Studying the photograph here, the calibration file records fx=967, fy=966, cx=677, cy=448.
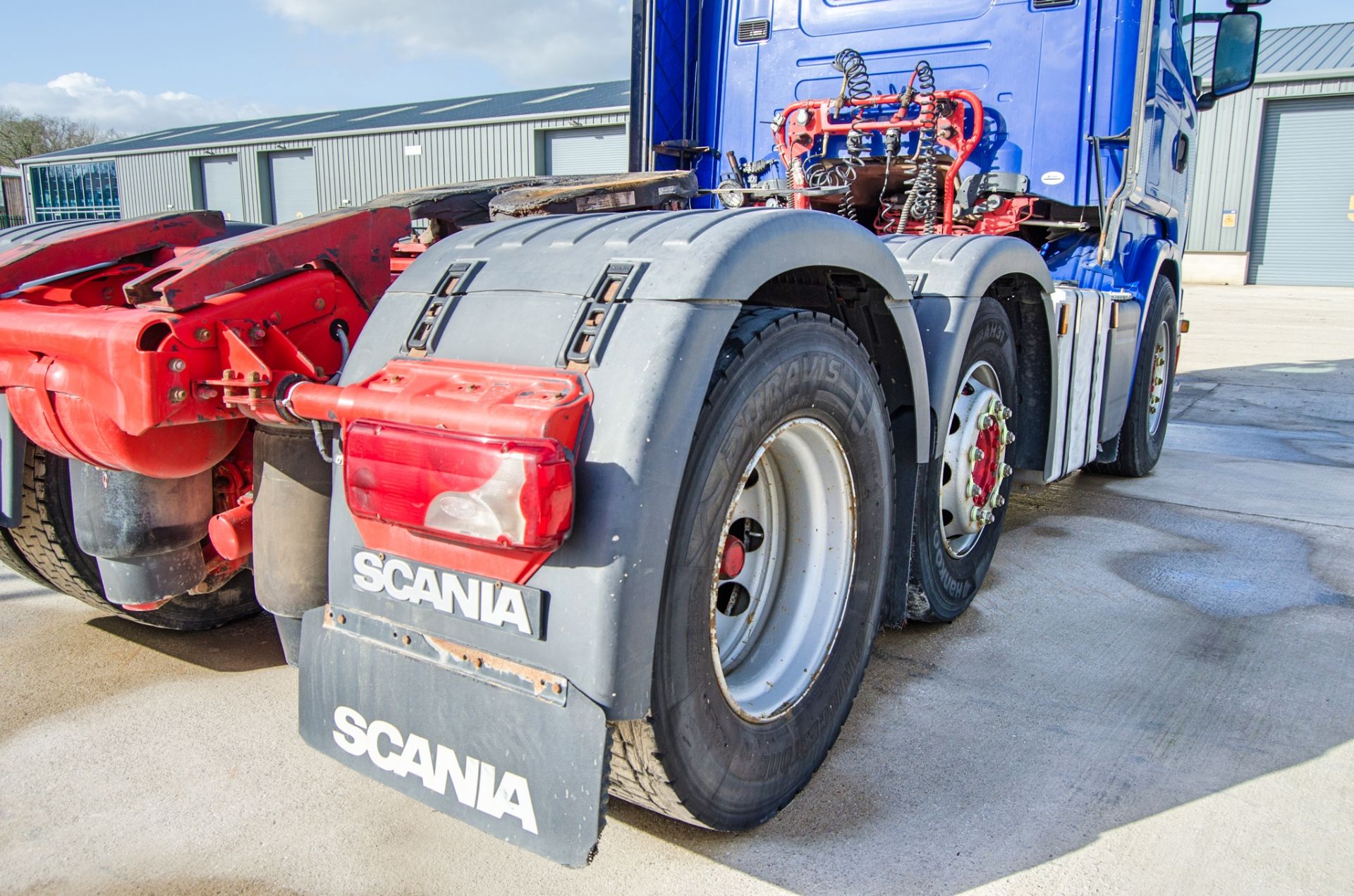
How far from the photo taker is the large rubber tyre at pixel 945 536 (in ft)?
9.68

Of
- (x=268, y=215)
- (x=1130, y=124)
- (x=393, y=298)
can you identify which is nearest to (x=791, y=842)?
(x=393, y=298)

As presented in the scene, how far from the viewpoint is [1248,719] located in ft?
8.95

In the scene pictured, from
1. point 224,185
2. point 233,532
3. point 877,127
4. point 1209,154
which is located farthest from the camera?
point 224,185

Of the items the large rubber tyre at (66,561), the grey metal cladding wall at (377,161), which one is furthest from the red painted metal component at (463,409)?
the grey metal cladding wall at (377,161)

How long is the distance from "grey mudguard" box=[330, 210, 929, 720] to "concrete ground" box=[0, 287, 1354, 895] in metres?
0.65

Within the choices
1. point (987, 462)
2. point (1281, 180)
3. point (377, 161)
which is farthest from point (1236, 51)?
point (377, 161)

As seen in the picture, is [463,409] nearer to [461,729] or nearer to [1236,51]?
[461,729]

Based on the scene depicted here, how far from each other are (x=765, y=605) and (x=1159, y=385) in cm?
448

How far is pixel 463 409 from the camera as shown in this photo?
1.53 meters

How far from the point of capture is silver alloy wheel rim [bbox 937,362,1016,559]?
317 centimetres

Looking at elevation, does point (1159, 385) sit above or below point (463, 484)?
below

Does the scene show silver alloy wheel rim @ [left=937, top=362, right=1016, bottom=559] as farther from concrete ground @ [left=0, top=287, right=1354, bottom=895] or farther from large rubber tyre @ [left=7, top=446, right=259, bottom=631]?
large rubber tyre @ [left=7, top=446, right=259, bottom=631]

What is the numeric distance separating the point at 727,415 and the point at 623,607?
0.43m

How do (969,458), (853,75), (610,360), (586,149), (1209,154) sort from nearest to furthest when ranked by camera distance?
(610,360)
(969,458)
(853,75)
(586,149)
(1209,154)
